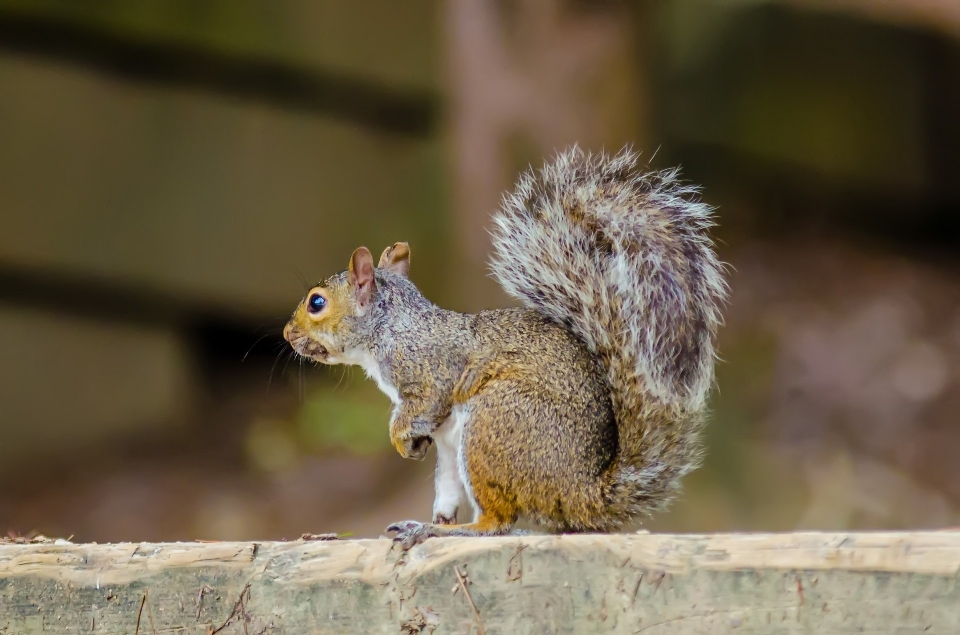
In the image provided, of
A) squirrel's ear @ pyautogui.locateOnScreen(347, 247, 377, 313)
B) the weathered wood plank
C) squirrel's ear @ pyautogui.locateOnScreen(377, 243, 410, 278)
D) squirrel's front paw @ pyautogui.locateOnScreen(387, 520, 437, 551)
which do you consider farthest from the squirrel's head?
the weathered wood plank

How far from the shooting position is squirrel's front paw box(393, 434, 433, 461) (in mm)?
1573

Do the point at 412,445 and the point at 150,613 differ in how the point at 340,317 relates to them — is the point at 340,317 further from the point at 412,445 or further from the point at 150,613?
the point at 150,613

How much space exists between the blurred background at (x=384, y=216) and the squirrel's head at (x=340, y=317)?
4.96 ft

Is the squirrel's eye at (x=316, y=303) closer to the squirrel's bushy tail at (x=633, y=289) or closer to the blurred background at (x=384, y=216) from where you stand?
the squirrel's bushy tail at (x=633, y=289)

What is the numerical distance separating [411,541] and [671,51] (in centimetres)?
360

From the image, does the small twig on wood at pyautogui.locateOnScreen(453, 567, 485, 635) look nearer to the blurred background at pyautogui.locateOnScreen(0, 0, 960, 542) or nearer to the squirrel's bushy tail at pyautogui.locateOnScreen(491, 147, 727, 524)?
the squirrel's bushy tail at pyautogui.locateOnScreen(491, 147, 727, 524)

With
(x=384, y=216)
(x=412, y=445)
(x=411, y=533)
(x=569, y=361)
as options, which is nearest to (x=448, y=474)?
(x=412, y=445)

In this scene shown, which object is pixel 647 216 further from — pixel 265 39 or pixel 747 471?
pixel 265 39

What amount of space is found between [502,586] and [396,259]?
0.90 meters

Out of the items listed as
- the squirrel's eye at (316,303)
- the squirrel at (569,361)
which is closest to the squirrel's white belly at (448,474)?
the squirrel at (569,361)

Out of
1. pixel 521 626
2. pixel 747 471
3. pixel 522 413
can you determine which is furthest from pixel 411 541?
pixel 747 471

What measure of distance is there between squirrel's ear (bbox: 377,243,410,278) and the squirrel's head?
0.11m

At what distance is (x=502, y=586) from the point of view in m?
1.16

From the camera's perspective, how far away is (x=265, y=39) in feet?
14.0
